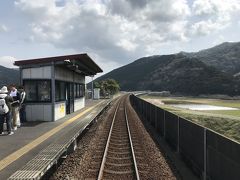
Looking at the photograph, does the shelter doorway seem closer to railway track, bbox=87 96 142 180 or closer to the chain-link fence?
railway track, bbox=87 96 142 180

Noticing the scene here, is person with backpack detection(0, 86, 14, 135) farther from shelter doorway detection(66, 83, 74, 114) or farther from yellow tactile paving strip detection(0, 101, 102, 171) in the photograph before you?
shelter doorway detection(66, 83, 74, 114)

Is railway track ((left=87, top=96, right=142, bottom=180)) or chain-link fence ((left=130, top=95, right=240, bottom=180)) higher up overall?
chain-link fence ((left=130, top=95, right=240, bottom=180))

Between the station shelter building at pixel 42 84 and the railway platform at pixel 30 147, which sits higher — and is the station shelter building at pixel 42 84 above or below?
above

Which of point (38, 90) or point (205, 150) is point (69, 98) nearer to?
point (38, 90)

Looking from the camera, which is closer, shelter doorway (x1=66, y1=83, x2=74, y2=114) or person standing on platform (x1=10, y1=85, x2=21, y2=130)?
person standing on platform (x1=10, y1=85, x2=21, y2=130)

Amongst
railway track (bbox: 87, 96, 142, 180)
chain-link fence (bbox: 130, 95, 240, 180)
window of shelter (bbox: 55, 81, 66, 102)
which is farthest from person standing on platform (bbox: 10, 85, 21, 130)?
chain-link fence (bbox: 130, 95, 240, 180)

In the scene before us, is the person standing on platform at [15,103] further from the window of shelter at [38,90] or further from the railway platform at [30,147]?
the window of shelter at [38,90]

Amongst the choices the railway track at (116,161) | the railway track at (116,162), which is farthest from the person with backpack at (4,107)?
the railway track at (116,161)

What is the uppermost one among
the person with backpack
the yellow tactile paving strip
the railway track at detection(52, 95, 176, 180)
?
the person with backpack

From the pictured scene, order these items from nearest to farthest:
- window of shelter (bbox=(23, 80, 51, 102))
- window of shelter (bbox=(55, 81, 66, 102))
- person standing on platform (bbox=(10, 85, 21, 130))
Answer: person standing on platform (bbox=(10, 85, 21, 130)) → window of shelter (bbox=(23, 80, 51, 102)) → window of shelter (bbox=(55, 81, 66, 102))

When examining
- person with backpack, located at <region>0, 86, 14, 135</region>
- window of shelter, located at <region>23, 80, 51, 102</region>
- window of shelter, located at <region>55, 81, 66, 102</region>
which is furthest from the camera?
window of shelter, located at <region>55, 81, 66, 102</region>

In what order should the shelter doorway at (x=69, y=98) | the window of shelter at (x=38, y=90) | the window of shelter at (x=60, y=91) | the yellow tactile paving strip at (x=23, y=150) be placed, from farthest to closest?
the shelter doorway at (x=69, y=98)
the window of shelter at (x=60, y=91)
the window of shelter at (x=38, y=90)
the yellow tactile paving strip at (x=23, y=150)

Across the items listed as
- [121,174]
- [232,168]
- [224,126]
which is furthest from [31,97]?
[224,126]

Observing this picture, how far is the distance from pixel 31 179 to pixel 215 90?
181605 millimetres
